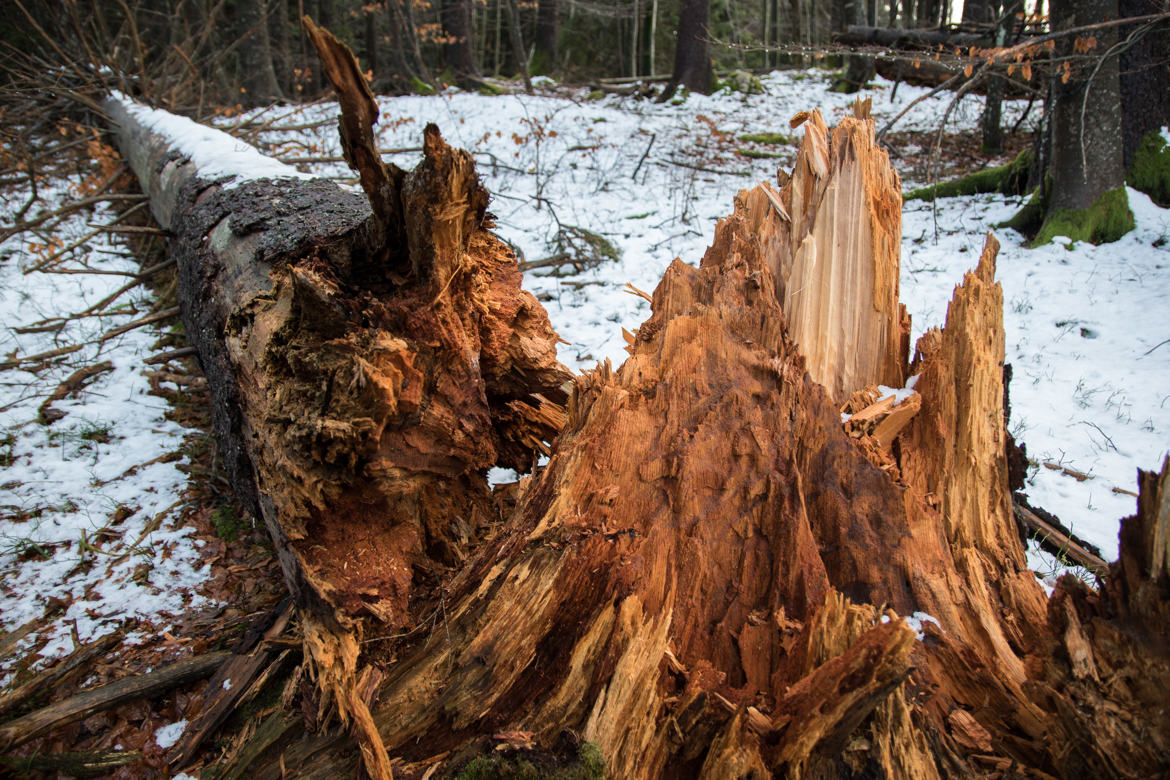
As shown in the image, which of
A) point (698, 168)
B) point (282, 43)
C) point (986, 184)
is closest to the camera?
point (986, 184)

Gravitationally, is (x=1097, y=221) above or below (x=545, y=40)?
below

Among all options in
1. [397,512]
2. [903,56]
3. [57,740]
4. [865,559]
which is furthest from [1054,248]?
[57,740]

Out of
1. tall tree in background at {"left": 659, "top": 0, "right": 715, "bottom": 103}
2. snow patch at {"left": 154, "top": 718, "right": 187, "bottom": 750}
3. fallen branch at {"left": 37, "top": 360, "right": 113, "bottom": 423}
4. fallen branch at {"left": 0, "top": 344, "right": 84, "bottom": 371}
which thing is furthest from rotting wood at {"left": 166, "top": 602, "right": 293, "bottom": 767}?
tall tree in background at {"left": 659, "top": 0, "right": 715, "bottom": 103}

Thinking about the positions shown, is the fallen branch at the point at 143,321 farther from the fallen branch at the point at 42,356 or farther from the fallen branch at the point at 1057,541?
the fallen branch at the point at 1057,541

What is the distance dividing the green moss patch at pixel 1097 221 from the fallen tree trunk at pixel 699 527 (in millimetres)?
4492

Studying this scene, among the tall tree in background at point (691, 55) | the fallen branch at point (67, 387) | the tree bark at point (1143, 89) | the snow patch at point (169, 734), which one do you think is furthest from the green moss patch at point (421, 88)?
the snow patch at point (169, 734)

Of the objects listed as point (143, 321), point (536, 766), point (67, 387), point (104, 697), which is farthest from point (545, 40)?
point (536, 766)

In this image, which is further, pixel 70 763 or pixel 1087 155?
pixel 1087 155

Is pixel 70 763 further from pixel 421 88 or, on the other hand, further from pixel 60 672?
pixel 421 88

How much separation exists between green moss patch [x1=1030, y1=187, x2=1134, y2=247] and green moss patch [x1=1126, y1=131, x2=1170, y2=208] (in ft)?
1.54

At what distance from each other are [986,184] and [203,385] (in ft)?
27.2

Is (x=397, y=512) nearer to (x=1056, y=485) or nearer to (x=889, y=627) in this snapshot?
(x=889, y=627)

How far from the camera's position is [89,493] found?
317cm

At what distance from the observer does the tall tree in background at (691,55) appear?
13.3 m
